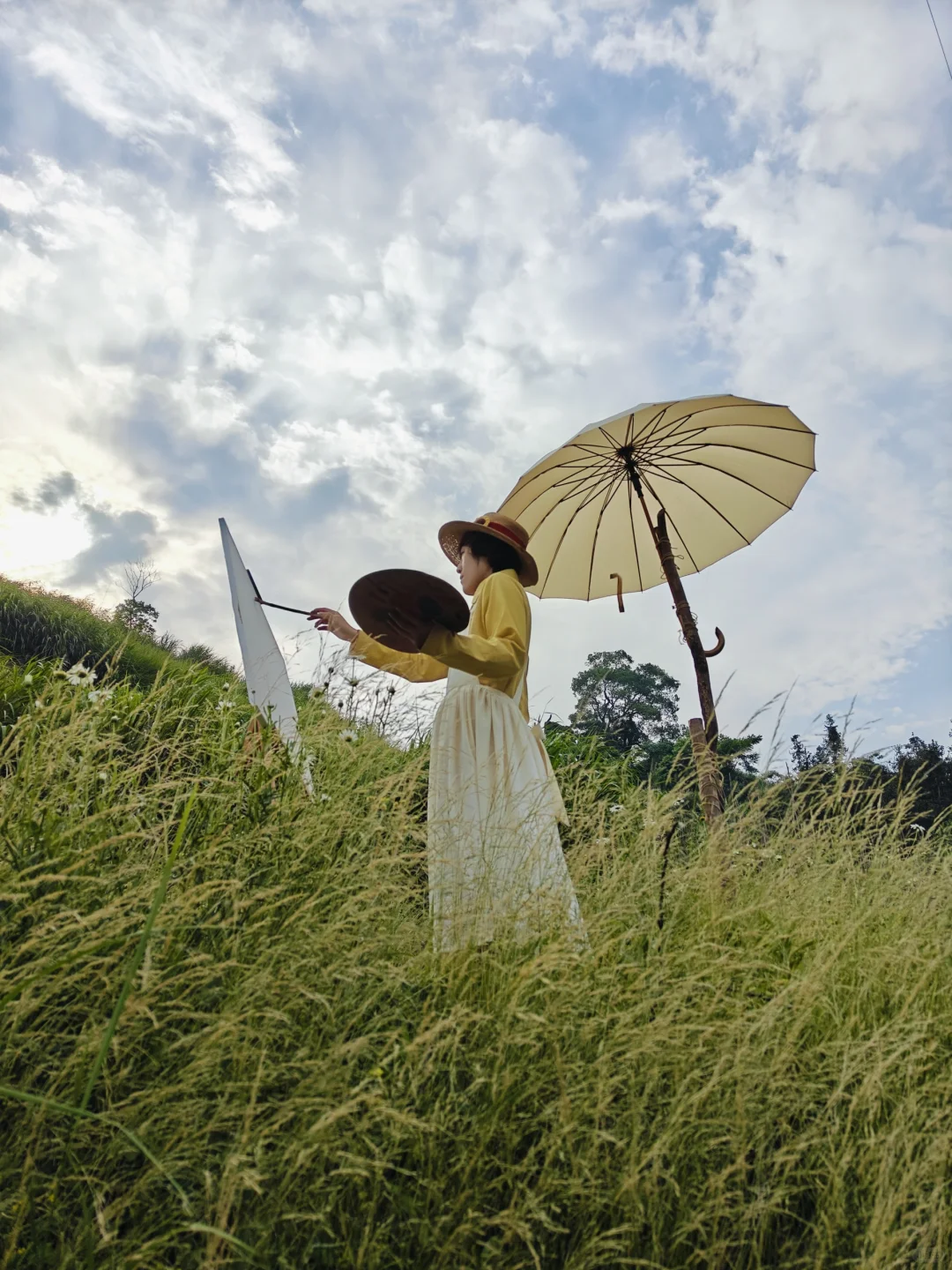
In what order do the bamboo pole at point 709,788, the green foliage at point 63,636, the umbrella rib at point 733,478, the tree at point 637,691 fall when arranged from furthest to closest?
the tree at point 637,691 < the green foliage at point 63,636 < the umbrella rib at point 733,478 < the bamboo pole at point 709,788

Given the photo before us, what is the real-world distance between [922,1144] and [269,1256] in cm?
151

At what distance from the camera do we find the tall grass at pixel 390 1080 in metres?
1.50

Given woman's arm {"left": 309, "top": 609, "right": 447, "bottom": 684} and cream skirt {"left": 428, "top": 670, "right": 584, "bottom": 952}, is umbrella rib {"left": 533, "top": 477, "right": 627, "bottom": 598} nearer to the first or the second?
woman's arm {"left": 309, "top": 609, "right": 447, "bottom": 684}

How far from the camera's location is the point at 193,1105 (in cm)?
158

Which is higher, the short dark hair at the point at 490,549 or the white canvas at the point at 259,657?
the short dark hair at the point at 490,549

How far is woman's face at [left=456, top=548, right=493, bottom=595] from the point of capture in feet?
10.5

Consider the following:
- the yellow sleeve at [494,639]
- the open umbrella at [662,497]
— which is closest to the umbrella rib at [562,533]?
the open umbrella at [662,497]

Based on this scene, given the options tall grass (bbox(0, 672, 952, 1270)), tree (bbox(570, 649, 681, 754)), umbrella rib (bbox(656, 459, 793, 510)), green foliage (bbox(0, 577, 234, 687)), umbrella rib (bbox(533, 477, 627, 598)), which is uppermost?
tree (bbox(570, 649, 681, 754))

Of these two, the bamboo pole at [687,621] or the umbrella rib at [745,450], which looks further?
the umbrella rib at [745,450]

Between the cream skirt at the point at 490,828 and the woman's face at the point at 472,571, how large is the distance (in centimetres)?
38

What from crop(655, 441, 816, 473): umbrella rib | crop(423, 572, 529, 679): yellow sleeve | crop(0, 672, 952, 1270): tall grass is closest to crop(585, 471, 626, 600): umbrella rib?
crop(655, 441, 816, 473): umbrella rib

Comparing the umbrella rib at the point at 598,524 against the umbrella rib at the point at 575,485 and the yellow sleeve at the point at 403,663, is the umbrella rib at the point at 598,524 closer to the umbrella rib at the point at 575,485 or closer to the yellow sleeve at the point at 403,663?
the umbrella rib at the point at 575,485

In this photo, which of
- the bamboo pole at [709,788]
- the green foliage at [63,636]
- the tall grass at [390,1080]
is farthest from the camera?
the green foliage at [63,636]

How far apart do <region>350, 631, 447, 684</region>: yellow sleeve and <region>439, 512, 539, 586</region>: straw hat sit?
1.71 feet
